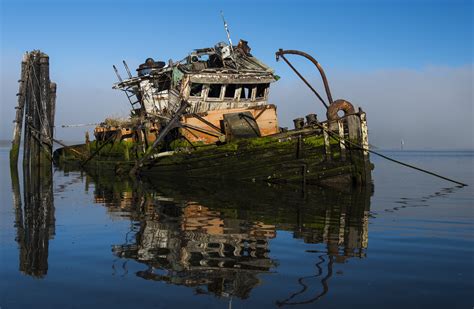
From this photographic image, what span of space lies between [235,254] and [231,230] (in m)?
2.20

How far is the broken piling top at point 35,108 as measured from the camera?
92.8ft

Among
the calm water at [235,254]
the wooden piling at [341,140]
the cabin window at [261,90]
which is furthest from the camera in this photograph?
the cabin window at [261,90]

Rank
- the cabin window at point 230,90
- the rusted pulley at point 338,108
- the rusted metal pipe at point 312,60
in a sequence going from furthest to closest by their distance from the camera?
the cabin window at point 230,90 < the rusted metal pipe at point 312,60 < the rusted pulley at point 338,108

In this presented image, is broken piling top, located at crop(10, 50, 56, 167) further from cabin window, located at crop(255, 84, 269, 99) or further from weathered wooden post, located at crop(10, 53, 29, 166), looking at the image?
cabin window, located at crop(255, 84, 269, 99)

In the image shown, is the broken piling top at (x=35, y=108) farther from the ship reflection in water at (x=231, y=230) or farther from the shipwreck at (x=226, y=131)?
the ship reflection in water at (x=231, y=230)

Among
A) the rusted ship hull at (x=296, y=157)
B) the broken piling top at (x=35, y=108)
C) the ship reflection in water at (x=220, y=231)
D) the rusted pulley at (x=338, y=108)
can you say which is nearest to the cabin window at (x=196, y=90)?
the rusted ship hull at (x=296, y=157)

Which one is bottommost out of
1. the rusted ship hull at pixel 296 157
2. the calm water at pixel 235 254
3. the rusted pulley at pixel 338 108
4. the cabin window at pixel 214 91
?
the calm water at pixel 235 254

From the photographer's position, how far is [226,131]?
775 inches

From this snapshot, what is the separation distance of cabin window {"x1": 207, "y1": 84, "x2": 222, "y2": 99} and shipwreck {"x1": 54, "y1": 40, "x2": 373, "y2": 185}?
0.05 meters

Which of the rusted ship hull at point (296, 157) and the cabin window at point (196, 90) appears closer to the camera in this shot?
the rusted ship hull at point (296, 157)

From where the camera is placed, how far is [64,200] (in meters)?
14.7

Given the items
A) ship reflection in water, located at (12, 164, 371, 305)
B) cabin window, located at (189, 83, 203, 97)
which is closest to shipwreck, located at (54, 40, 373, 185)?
cabin window, located at (189, 83, 203, 97)

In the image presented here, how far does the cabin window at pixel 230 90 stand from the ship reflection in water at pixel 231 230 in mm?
6723

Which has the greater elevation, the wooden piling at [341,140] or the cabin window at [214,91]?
the cabin window at [214,91]
